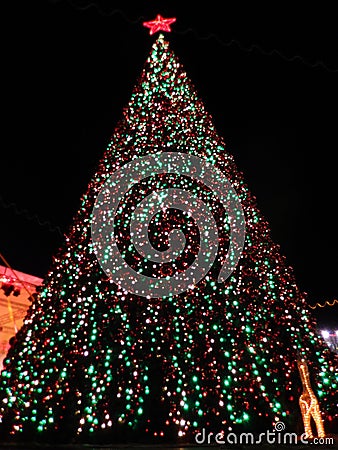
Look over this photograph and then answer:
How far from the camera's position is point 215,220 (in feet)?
14.8

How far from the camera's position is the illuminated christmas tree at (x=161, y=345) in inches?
129

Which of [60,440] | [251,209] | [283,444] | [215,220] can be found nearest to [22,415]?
[60,440]

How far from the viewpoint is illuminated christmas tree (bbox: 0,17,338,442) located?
3.27 m

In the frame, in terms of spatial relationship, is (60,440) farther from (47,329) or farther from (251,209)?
(251,209)

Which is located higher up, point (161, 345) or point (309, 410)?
point (161, 345)

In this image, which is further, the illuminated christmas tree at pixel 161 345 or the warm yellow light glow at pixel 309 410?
the illuminated christmas tree at pixel 161 345

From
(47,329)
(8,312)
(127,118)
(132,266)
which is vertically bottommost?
(47,329)

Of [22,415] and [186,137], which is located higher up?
[186,137]

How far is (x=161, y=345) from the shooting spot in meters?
3.54

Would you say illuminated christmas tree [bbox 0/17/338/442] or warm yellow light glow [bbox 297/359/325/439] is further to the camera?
illuminated christmas tree [bbox 0/17/338/442]

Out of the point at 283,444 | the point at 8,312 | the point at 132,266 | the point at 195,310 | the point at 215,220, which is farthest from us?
the point at 8,312

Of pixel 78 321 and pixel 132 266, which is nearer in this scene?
pixel 78 321

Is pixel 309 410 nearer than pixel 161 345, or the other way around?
pixel 309 410

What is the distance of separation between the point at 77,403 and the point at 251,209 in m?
3.36
